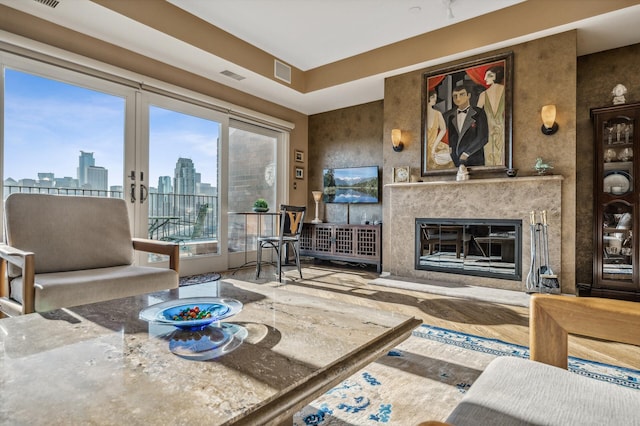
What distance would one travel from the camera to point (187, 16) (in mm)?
3518

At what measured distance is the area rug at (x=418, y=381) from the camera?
Result: 4.41ft

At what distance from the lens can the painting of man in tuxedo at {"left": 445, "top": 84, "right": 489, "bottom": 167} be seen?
12.4 ft

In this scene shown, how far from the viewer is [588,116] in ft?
12.0

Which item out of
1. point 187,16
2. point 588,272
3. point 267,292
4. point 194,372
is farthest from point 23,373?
point 588,272

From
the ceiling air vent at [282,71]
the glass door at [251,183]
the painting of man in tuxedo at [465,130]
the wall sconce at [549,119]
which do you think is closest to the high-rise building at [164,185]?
the glass door at [251,183]

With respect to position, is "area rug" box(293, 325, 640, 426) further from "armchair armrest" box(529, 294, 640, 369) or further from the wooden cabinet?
the wooden cabinet

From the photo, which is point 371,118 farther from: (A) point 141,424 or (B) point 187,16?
(A) point 141,424

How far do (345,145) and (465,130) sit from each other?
2.15m

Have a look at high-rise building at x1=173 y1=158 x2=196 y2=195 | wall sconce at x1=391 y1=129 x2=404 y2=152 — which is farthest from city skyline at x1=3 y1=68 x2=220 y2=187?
wall sconce at x1=391 y1=129 x2=404 y2=152

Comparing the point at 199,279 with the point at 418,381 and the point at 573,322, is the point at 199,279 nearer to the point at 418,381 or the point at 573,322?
the point at 418,381

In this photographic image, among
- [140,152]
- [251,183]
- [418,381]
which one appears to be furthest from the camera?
[251,183]

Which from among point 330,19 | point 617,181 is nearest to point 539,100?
point 617,181

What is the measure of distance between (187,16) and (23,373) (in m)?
3.72

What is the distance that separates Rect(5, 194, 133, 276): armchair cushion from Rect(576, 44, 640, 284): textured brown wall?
4.40 metres
